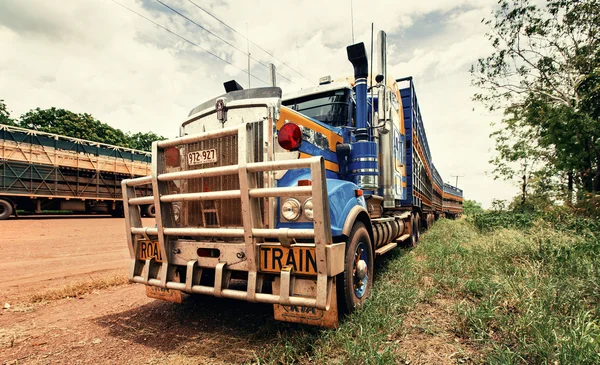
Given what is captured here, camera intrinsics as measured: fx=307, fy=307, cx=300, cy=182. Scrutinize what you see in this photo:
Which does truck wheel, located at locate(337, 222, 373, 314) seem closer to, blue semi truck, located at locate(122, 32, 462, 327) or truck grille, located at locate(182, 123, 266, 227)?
blue semi truck, located at locate(122, 32, 462, 327)

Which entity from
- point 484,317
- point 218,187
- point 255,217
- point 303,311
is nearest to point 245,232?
point 255,217

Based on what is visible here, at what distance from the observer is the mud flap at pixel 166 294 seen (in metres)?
2.98

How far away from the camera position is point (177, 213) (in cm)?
323

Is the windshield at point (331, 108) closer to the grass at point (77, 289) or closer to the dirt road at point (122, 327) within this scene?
the dirt road at point (122, 327)

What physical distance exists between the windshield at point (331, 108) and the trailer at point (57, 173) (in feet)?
50.3

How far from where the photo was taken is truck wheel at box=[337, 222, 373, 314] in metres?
2.80

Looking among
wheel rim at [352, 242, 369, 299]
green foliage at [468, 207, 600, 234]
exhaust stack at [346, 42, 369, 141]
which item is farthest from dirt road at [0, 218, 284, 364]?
green foliage at [468, 207, 600, 234]

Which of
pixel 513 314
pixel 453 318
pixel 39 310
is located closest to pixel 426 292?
pixel 453 318

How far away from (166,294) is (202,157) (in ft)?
4.57

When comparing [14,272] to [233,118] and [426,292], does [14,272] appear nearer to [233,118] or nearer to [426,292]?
[233,118]

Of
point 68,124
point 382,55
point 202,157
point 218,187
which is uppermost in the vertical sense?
point 68,124

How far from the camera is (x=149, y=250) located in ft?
10.3

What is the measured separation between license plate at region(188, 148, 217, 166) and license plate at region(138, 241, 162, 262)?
0.90 metres

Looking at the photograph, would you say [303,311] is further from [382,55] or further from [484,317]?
[382,55]
